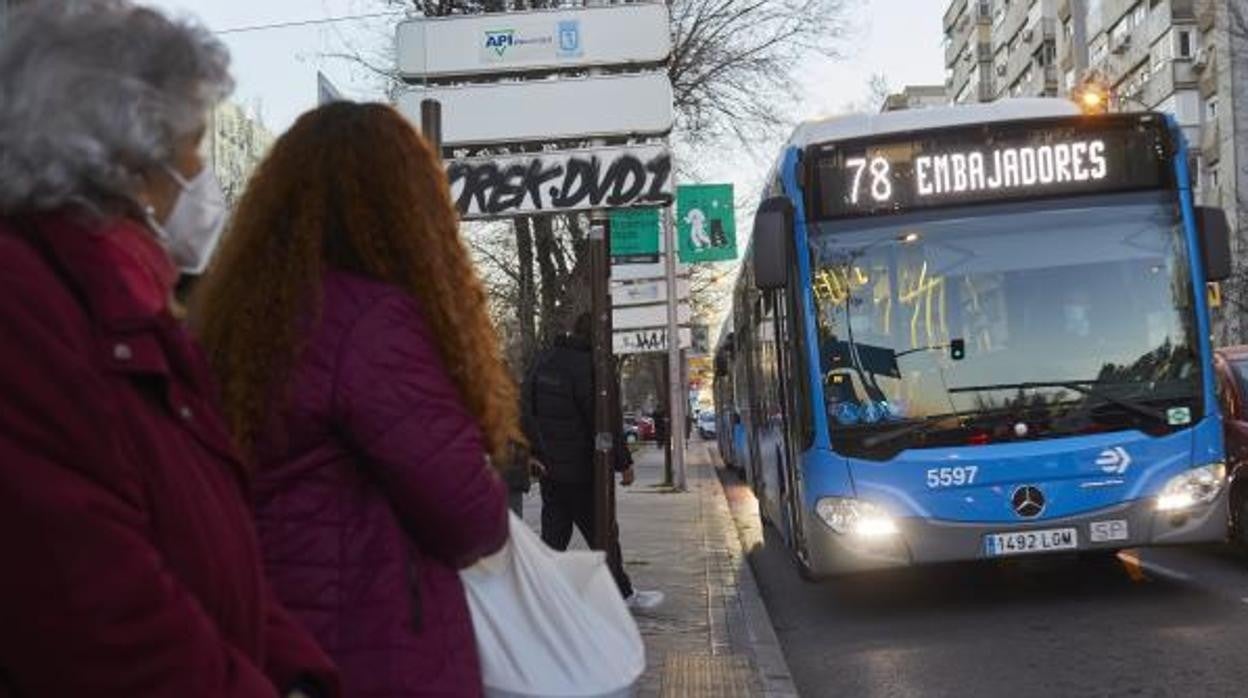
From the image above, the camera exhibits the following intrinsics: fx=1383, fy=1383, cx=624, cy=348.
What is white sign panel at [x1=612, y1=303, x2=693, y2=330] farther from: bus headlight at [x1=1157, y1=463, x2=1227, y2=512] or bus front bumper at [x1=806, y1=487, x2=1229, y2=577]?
bus headlight at [x1=1157, y1=463, x2=1227, y2=512]

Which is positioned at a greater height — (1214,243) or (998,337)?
(1214,243)

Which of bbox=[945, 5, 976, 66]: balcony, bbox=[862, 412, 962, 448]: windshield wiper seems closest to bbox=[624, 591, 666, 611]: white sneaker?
bbox=[862, 412, 962, 448]: windshield wiper

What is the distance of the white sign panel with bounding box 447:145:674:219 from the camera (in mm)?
7145

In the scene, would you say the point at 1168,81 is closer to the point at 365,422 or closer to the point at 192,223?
the point at 365,422

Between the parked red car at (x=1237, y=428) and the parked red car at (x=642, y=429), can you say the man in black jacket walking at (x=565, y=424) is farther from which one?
the parked red car at (x=642, y=429)

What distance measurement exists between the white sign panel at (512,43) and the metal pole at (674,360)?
1222 cm

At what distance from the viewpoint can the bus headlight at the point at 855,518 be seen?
27.1 ft

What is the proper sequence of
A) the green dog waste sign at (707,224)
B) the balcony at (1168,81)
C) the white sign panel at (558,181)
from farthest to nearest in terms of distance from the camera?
the balcony at (1168,81), the green dog waste sign at (707,224), the white sign panel at (558,181)

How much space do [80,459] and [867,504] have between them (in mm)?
7214

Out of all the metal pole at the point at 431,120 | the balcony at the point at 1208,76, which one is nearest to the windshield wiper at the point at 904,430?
the metal pole at the point at 431,120

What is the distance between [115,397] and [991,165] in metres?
7.77

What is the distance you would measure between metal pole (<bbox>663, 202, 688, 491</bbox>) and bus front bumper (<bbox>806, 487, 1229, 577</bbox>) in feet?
37.9

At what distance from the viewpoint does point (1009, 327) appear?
8.38m

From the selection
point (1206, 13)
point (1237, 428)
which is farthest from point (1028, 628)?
point (1206, 13)
